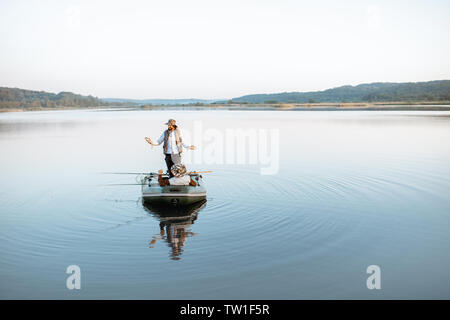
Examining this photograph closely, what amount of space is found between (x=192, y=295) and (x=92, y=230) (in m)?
4.71

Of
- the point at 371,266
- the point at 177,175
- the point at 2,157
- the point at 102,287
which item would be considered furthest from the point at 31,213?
the point at 2,157

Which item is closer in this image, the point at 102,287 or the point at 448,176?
the point at 102,287

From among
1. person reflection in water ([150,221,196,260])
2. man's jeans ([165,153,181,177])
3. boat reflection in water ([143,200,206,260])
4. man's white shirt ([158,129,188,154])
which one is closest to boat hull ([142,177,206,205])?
boat reflection in water ([143,200,206,260])

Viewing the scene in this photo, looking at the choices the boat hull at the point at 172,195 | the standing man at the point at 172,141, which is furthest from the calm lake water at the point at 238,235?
the standing man at the point at 172,141

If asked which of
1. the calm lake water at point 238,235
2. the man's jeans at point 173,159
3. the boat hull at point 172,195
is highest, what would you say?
the man's jeans at point 173,159

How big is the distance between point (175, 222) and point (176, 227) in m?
0.50

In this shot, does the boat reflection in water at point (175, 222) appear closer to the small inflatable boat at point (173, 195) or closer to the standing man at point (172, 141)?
the small inflatable boat at point (173, 195)

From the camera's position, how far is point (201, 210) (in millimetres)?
12141

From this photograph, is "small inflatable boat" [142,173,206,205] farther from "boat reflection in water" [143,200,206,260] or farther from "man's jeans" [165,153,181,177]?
"man's jeans" [165,153,181,177]

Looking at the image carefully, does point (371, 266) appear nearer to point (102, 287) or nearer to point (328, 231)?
point (328, 231)

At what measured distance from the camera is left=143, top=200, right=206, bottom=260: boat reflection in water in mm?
9188

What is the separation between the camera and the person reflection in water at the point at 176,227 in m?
9.11

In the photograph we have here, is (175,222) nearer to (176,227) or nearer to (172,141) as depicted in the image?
(176,227)

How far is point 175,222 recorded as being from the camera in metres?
11.0
